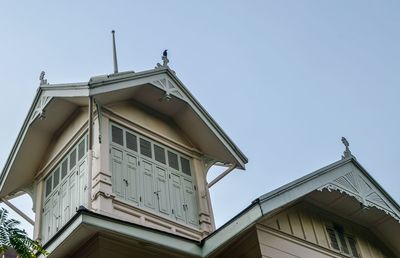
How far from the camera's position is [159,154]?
14.1m

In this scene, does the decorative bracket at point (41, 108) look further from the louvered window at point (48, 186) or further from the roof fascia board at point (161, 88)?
the roof fascia board at point (161, 88)

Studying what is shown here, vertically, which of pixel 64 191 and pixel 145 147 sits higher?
pixel 145 147

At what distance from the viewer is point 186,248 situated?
1060cm

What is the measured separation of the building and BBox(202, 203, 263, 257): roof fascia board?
19mm

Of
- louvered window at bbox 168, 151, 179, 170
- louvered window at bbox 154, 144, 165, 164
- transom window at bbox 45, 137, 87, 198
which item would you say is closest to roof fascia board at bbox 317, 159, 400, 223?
louvered window at bbox 168, 151, 179, 170

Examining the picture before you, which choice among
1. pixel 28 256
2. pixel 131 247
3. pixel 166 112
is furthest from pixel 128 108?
pixel 28 256

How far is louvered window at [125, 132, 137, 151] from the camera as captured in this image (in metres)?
13.5

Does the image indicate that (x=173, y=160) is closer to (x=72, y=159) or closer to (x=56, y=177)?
(x=72, y=159)

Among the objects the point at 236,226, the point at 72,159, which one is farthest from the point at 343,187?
the point at 72,159

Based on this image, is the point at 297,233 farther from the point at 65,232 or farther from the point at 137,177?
the point at 65,232

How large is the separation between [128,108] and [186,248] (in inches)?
190

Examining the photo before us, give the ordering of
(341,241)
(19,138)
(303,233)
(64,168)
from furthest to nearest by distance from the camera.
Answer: (19,138), (64,168), (341,241), (303,233)

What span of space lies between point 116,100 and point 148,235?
15.2 ft

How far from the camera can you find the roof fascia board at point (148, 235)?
32.0 ft
